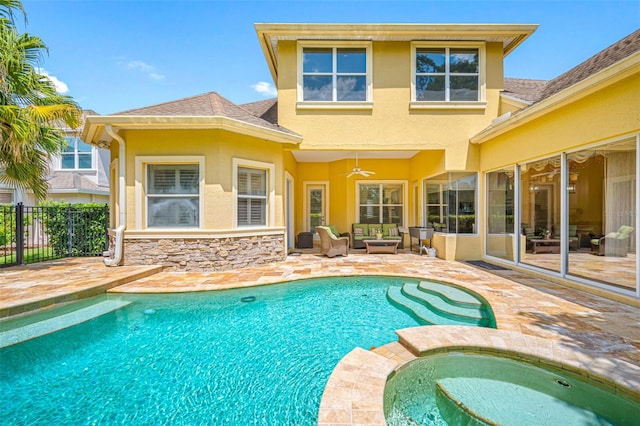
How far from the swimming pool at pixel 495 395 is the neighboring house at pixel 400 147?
416cm

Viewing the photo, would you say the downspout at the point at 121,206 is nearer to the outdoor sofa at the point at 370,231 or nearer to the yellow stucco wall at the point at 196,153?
the yellow stucco wall at the point at 196,153

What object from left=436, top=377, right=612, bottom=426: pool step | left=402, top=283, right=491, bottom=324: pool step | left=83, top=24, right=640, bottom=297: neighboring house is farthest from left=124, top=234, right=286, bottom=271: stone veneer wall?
left=436, top=377, right=612, bottom=426: pool step

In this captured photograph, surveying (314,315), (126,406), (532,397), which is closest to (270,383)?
(126,406)

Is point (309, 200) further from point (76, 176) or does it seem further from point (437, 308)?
point (76, 176)

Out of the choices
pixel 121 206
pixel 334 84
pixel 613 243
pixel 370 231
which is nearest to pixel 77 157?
Answer: pixel 121 206

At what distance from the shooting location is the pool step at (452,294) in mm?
5430

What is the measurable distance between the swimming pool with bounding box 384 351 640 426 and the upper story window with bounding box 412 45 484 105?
877cm

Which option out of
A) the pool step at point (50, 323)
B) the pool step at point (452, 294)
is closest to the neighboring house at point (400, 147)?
the pool step at point (50, 323)

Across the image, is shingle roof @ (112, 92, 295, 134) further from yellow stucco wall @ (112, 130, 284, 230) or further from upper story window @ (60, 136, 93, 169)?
upper story window @ (60, 136, 93, 169)

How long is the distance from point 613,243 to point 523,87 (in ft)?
25.0

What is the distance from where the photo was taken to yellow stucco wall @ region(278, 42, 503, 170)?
9719 millimetres

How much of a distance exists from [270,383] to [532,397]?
9.29 ft

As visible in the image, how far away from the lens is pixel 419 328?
4.16m

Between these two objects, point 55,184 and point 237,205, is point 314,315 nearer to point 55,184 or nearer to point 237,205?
point 237,205
